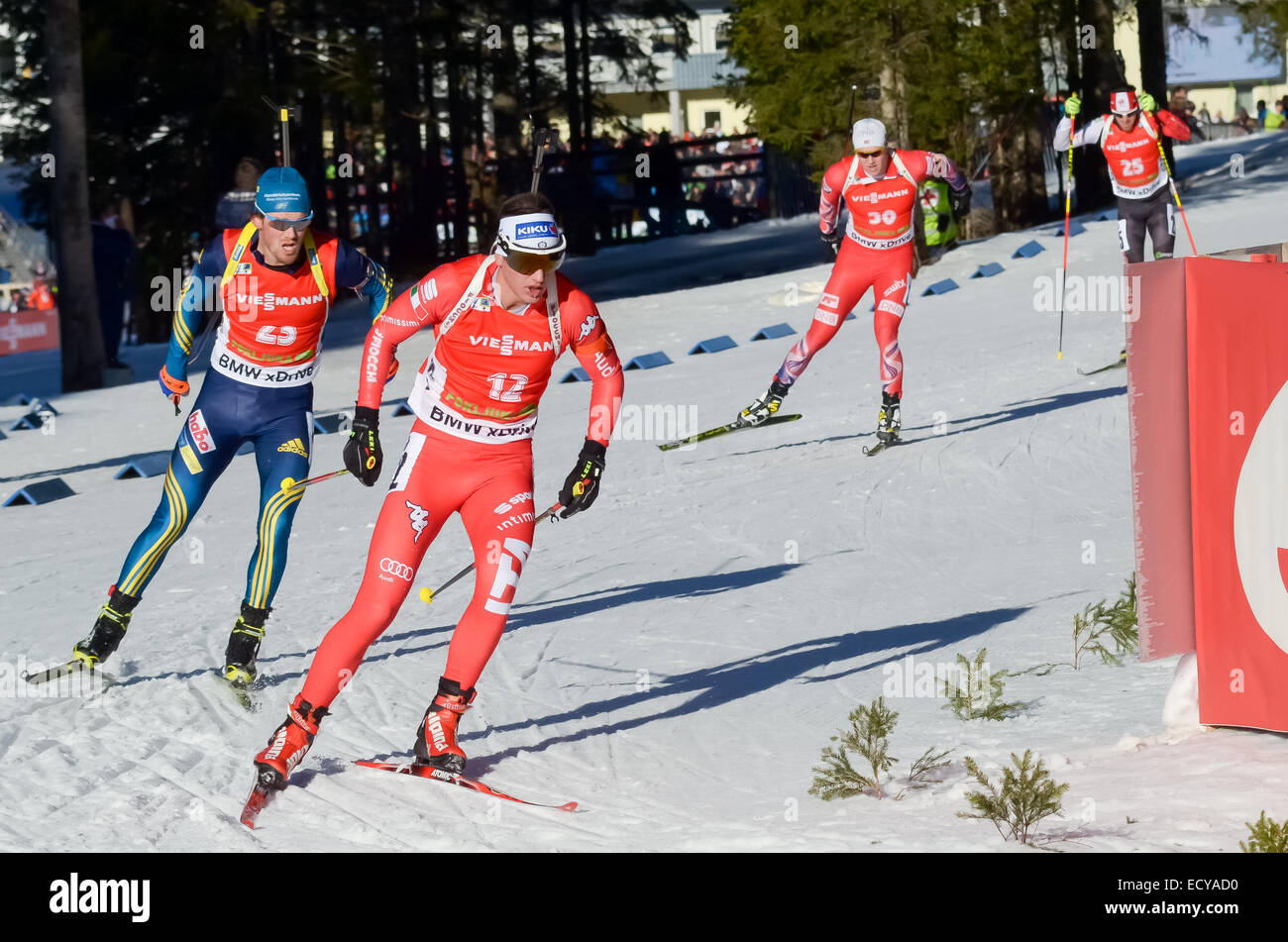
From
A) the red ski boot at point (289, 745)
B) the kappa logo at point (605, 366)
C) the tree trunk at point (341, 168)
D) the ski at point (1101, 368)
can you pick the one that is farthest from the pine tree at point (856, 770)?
the tree trunk at point (341, 168)

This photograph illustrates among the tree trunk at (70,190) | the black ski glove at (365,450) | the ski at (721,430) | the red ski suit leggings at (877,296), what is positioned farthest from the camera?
the tree trunk at (70,190)

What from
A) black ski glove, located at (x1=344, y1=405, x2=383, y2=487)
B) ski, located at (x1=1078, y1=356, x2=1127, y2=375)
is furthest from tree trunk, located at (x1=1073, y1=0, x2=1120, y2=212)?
black ski glove, located at (x1=344, y1=405, x2=383, y2=487)

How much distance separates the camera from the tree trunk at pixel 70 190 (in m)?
19.6

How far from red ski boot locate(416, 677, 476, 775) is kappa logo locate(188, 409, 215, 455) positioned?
1911 mm

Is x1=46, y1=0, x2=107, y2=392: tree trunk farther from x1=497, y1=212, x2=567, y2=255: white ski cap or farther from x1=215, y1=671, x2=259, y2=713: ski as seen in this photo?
x1=497, y1=212, x2=567, y2=255: white ski cap

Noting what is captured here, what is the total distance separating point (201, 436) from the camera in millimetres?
7414

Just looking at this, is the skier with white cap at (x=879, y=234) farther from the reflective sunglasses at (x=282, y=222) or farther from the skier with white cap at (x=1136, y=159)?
the reflective sunglasses at (x=282, y=222)

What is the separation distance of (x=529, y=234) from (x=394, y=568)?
121cm

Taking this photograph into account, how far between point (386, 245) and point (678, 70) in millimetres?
43127

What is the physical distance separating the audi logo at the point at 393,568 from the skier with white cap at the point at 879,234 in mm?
6539

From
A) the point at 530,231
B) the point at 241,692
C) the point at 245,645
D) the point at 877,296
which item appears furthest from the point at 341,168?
the point at 530,231

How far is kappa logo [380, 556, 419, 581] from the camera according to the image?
591 centimetres

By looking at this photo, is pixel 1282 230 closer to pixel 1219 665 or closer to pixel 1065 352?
pixel 1065 352
